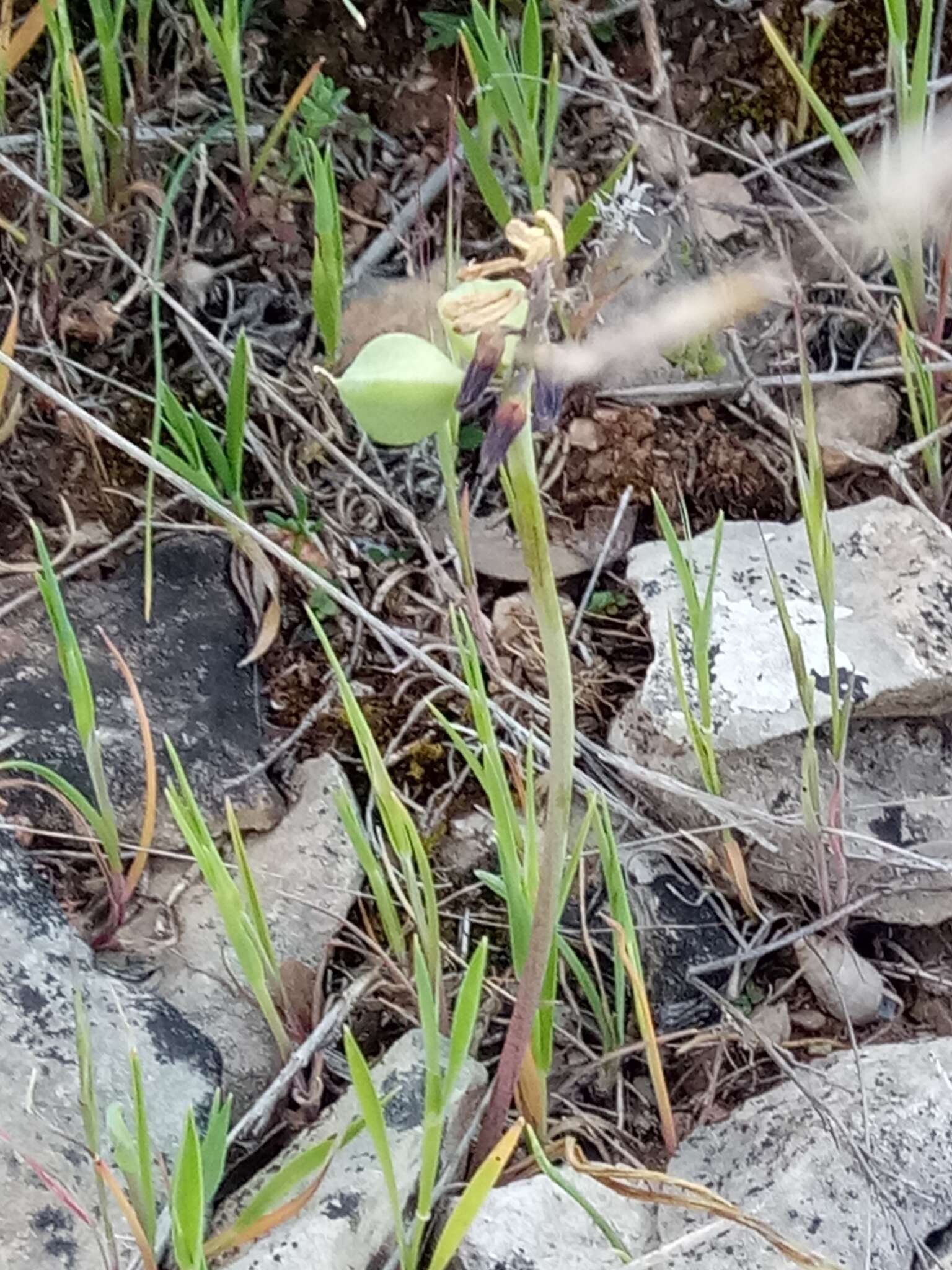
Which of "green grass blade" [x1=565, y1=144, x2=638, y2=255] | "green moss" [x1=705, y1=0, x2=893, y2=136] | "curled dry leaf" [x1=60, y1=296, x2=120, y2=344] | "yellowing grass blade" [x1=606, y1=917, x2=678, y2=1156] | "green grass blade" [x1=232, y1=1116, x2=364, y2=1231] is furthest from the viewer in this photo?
"green moss" [x1=705, y1=0, x2=893, y2=136]

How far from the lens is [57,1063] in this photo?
107 cm

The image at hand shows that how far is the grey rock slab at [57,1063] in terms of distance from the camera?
3.27ft

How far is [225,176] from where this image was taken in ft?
5.22

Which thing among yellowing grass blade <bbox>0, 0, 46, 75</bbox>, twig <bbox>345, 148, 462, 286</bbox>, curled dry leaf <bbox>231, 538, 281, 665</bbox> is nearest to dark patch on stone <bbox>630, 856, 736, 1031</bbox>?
curled dry leaf <bbox>231, 538, 281, 665</bbox>

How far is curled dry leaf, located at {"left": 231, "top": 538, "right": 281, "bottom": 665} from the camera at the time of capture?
1.39 meters

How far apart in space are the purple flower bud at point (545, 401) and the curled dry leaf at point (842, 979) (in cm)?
74

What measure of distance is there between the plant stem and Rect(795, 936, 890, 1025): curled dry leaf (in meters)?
0.36

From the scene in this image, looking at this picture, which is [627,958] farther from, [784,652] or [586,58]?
[586,58]

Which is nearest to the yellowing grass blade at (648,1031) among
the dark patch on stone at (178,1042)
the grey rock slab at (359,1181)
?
the grey rock slab at (359,1181)

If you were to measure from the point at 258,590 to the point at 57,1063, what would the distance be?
551 mm

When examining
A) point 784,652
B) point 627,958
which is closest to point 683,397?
point 784,652

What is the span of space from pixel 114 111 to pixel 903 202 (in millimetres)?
911

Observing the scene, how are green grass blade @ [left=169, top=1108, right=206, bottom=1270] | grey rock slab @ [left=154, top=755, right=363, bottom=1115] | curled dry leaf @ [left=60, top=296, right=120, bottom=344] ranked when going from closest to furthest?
green grass blade @ [left=169, top=1108, right=206, bottom=1270] < grey rock slab @ [left=154, top=755, right=363, bottom=1115] < curled dry leaf @ [left=60, top=296, right=120, bottom=344]

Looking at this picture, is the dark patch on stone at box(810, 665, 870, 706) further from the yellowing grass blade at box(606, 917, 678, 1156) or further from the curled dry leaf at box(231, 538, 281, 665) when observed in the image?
the curled dry leaf at box(231, 538, 281, 665)
